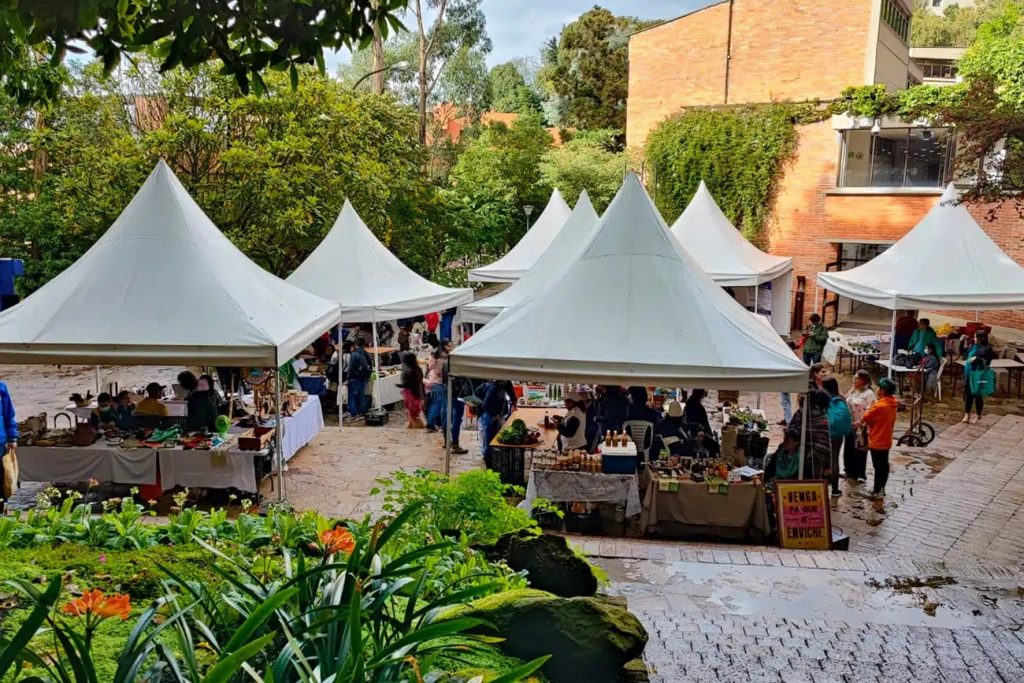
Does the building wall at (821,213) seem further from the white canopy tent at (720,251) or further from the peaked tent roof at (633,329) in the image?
the peaked tent roof at (633,329)

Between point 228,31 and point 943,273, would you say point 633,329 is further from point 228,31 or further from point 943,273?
point 943,273

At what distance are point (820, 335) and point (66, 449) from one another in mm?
12067

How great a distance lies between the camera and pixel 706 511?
28.4ft

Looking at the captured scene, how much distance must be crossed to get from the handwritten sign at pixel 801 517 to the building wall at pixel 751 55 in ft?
67.6

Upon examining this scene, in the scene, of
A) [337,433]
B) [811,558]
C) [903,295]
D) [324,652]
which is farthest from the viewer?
[903,295]

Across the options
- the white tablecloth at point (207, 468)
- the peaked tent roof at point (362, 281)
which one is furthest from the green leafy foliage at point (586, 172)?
the white tablecloth at point (207, 468)

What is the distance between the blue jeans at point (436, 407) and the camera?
1280cm

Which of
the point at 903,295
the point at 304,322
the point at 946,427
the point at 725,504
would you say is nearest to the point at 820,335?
the point at 903,295

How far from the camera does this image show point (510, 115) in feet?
164

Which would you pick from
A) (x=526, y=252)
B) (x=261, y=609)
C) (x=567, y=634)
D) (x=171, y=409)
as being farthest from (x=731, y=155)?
(x=261, y=609)

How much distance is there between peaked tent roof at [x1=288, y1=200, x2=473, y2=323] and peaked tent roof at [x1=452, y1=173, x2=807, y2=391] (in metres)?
4.81

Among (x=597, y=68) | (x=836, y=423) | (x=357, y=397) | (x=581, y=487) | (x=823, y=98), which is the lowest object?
(x=357, y=397)

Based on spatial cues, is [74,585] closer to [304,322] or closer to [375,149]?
[304,322]

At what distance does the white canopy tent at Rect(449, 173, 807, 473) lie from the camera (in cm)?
838
